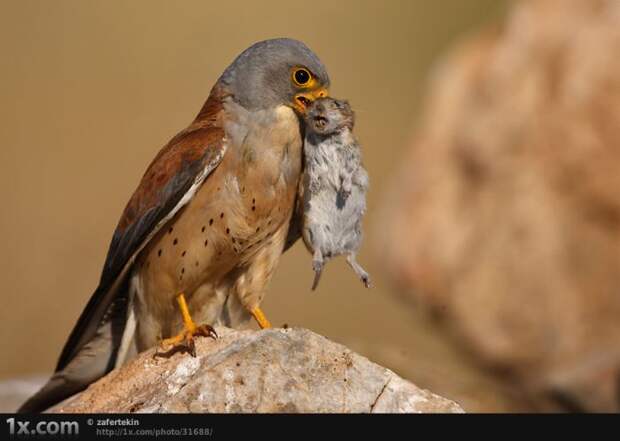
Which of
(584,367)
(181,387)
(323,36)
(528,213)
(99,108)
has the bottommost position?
(181,387)

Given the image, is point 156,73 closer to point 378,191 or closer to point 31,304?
point 378,191

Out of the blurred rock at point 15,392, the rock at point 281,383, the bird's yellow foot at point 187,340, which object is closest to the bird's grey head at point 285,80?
the bird's yellow foot at point 187,340

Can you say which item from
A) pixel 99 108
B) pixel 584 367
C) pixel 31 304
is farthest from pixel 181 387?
pixel 99 108

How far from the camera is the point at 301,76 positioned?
183 inches

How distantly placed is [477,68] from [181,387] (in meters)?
7.06

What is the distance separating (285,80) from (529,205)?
463 cm

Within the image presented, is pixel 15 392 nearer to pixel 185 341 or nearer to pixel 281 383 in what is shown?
pixel 185 341

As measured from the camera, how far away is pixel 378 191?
13039mm

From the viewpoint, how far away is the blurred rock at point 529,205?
8.31 metres

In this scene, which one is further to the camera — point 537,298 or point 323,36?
point 323,36

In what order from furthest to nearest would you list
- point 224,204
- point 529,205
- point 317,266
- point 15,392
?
point 529,205 → point 15,392 → point 224,204 → point 317,266

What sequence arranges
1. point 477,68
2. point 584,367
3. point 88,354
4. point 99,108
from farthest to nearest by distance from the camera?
point 99,108
point 477,68
point 584,367
point 88,354

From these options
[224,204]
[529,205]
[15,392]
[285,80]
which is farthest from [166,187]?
[529,205]

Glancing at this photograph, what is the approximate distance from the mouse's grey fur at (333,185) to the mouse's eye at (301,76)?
16 centimetres
